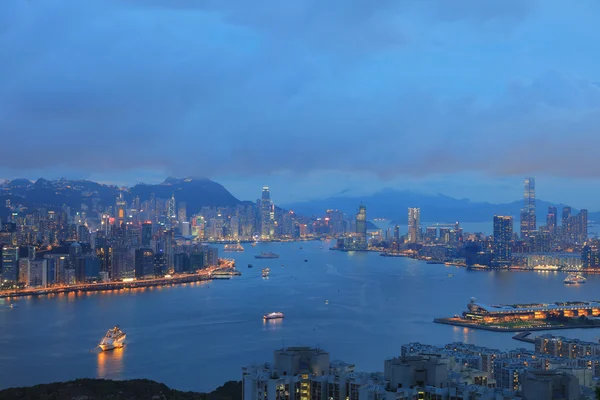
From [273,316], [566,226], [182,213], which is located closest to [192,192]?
[182,213]

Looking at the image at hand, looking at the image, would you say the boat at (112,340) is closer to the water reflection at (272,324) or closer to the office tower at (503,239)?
the water reflection at (272,324)

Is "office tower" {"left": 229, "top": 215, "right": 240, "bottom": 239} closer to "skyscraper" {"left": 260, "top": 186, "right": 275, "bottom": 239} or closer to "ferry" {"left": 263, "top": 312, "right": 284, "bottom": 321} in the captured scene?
"skyscraper" {"left": 260, "top": 186, "right": 275, "bottom": 239}

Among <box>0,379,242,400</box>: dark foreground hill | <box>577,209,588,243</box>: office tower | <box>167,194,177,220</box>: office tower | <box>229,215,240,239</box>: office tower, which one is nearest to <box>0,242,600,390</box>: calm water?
<box>0,379,242,400</box>: dark foreground hill

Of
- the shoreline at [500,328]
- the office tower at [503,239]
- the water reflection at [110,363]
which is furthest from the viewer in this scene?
the office tower at [503,239]

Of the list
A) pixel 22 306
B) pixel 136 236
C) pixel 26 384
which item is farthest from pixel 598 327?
pixel 136 236

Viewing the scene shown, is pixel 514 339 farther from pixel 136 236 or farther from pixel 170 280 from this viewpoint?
pixel 136 236

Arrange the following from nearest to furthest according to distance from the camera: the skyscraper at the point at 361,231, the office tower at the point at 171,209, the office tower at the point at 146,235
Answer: the office tower at the point at 146,235, the skyscraper at the point at 361,231, the office tower at the point at 171,209

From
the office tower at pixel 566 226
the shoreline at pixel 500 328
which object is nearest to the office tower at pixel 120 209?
the office tower at pixel 566 226
